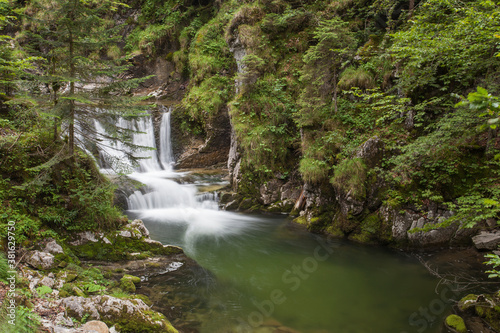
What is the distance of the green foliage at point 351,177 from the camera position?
26.6 ft

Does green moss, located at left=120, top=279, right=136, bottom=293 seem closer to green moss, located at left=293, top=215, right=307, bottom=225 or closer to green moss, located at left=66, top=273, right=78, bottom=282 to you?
green moss, located at left=66, top=273, right=78, bottom=282

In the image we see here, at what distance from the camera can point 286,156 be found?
1148cm

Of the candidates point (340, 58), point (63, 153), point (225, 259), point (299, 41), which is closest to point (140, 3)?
point (299, 41)

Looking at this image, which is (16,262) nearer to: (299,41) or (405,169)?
(405,169)

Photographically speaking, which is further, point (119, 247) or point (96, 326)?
point (119, 247)

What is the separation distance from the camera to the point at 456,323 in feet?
14.4

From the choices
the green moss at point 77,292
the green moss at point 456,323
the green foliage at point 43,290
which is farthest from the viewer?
the green moss at point 456,323

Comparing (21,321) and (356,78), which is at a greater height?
(356,78)

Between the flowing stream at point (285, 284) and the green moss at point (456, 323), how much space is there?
0.81 ft

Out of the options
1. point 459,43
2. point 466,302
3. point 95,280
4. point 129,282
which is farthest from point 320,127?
point 95,280

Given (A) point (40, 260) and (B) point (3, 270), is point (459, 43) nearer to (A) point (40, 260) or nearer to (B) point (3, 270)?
(B) point (3, 270)

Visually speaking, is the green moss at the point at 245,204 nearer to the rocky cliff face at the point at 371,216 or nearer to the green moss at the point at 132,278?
the rocky cliff face at the point at 371,216

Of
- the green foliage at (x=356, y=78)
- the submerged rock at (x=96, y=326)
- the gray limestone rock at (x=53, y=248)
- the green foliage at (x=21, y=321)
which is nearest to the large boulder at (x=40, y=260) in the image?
the gray limestone rock at (x=53, y=248)

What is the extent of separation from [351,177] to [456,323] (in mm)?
4448
